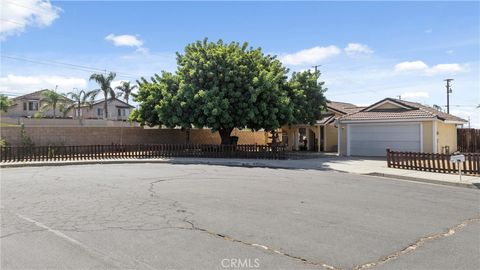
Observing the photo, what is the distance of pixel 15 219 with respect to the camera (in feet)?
26.3

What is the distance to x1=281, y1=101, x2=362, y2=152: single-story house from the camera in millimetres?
33594

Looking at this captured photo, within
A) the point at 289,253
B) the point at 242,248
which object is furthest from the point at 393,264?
the point at 242,248

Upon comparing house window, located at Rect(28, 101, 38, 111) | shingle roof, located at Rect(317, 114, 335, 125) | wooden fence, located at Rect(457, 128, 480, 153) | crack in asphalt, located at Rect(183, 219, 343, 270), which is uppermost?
house window, located at Rect(28, 101, 38, 111)

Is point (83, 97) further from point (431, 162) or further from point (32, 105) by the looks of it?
point (431, 162)

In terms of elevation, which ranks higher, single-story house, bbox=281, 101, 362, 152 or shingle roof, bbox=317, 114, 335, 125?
shingle roof, bbox=317, 114, 335, 125

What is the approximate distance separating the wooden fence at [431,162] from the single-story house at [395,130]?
264 inches

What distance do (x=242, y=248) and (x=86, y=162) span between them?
17.8 metres

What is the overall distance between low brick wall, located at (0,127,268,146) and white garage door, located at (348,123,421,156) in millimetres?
12885

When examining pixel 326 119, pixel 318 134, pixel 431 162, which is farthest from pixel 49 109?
pixel 431 162

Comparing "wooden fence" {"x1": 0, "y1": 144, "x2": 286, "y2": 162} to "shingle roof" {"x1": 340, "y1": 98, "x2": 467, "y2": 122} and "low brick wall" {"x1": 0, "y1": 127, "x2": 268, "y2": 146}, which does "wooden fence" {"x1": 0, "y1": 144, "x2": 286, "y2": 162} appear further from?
"shingle roof" {"x1": 340, "y1": 98, "x2": 467, "y2": 122}

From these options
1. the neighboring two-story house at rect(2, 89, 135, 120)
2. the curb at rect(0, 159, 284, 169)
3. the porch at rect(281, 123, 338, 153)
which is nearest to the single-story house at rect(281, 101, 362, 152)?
the porch at rect(281, 123, 338, 153)

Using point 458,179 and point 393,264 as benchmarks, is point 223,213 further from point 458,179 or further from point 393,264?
point 458,179

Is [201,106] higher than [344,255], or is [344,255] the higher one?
[201,106]

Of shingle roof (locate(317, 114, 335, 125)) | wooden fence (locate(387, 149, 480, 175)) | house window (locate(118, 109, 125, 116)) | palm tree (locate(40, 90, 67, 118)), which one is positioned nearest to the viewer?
wooden fence (locate(387, 149, 480, 175))
